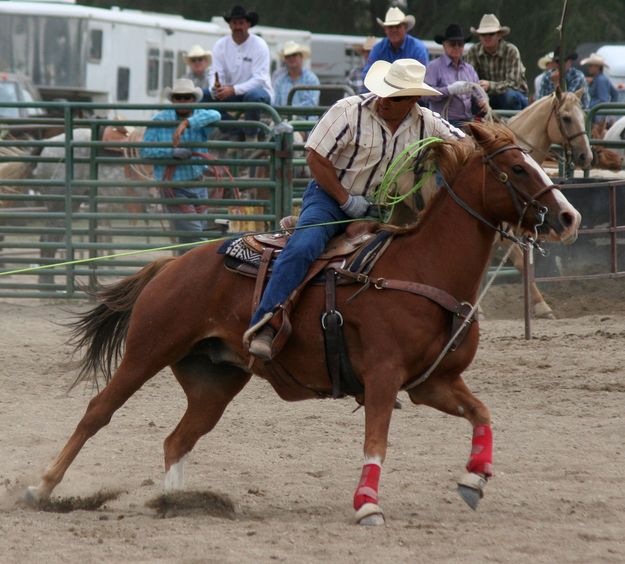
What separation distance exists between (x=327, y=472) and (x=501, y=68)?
6.79 metres

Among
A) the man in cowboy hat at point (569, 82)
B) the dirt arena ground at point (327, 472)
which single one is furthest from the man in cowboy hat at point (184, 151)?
the man in cowboy hat at point (569, 82)

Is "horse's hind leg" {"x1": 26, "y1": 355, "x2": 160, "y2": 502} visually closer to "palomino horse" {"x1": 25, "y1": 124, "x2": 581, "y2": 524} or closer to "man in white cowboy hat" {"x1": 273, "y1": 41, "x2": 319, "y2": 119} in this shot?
"palomino horse" {"x1": 25, "y1": 124, "x2": 581, "y2": 524}

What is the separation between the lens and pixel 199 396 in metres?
5.83

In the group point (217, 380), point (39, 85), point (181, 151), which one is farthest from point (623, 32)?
point (217, 380)

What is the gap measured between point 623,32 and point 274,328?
22209 millimetres

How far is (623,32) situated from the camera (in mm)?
25734

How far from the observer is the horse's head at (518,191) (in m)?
4.99

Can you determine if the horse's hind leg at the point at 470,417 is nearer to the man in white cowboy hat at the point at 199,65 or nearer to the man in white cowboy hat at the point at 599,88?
the man in white cowboy hat at the point at 199,65

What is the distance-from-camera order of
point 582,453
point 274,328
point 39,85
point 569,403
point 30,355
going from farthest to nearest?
1. point 39,85
2. point 30,355
3. point 569,403
4. point 582,453
5. point 274,328

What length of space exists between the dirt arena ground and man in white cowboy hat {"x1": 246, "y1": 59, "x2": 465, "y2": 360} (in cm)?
86

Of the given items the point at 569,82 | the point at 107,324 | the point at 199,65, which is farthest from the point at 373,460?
the point at 569,82

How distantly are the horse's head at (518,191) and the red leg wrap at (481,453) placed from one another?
2.87 ft

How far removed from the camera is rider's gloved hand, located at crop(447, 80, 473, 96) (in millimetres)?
10078

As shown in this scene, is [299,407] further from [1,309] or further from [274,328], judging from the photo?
[1,309]
